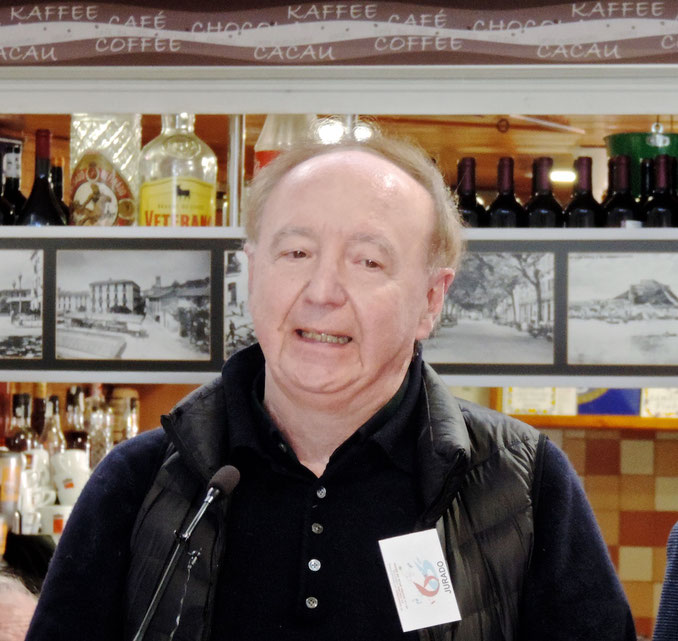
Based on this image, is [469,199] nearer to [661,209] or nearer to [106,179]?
[661,209]

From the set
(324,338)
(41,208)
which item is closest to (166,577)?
(324,338)

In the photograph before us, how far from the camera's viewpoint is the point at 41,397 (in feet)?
11.2

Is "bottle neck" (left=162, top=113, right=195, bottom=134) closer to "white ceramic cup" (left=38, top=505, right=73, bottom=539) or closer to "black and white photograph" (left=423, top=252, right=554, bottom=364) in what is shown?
"black and white photograph" (left=423, top=252, right=554, bottom=364)

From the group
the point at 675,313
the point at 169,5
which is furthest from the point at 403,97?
the point at 675,313

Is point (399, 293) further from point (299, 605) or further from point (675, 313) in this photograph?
point (675, 313)

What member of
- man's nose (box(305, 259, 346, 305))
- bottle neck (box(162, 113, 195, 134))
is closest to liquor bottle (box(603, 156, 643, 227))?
bottle neck (box(162, 113, 195, 134))

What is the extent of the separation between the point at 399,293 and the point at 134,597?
0.51m

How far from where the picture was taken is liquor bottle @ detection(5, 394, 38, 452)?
3270mm

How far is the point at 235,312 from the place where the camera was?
2.53 metres

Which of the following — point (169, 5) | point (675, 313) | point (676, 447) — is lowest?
point (676, 447)

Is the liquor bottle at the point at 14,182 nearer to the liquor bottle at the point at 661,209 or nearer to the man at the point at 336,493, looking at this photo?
the man at the point at 336,493

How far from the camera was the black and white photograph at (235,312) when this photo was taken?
2523mm

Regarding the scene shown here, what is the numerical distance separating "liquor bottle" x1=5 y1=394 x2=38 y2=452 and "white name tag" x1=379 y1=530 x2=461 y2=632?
218 cm

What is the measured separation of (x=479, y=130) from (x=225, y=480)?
1.87 metres
